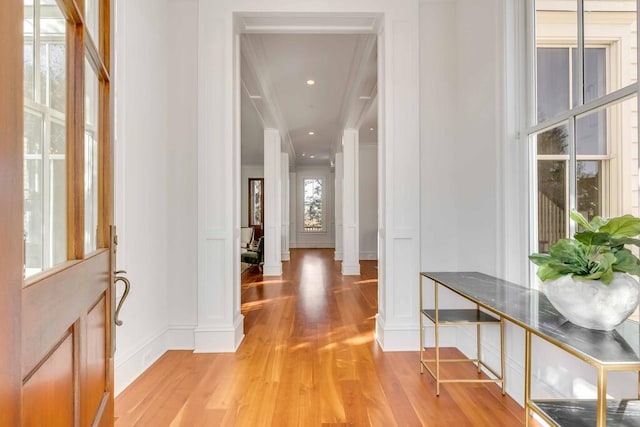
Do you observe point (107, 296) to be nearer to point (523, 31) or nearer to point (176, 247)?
point (176, 247)

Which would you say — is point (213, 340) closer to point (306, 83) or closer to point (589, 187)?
point (589, 187)

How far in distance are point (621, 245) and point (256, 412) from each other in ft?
6.22

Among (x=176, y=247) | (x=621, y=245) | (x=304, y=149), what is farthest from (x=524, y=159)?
(x=304, y=149)

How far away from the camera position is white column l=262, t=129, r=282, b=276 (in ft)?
20.5

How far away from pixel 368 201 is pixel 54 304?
26.9 ft

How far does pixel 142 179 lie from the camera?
250 centimetres

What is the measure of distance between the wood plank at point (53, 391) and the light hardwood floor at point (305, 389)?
123cm

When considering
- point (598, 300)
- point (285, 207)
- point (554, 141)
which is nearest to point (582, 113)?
point (554, 141)

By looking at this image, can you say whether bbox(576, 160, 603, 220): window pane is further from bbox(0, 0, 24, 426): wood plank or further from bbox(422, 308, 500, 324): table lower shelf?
bbox(0, 0, 24, 426): wood plank

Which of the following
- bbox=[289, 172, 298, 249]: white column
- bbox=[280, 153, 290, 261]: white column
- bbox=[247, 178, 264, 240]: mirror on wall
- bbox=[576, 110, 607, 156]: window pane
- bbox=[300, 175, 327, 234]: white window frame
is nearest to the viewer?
bbox=[576, 110, 607, 156]: window pane

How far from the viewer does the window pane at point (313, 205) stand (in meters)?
11.7

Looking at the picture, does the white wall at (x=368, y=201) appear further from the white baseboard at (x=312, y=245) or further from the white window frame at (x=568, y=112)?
the white window frame at (x=568, y=112)

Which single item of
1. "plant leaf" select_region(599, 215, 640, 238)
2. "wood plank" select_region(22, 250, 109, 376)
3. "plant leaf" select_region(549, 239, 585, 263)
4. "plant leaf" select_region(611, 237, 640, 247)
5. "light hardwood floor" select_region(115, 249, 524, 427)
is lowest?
"light hardwood floor" select_region(115, 249, 524, 427)

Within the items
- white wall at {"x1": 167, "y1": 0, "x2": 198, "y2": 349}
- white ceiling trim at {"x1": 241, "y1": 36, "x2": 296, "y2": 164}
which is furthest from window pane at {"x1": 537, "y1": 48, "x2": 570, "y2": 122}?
white ceiling trim at {"x1": 241, "y1": 36, "x2": 296, "y2": 164}
